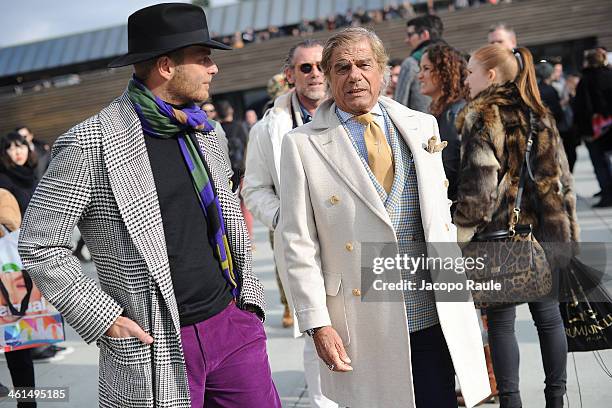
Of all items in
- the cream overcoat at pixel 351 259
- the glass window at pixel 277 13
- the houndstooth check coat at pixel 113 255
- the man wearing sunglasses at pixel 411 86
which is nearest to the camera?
the houndstooth check coat at pixel 113 255

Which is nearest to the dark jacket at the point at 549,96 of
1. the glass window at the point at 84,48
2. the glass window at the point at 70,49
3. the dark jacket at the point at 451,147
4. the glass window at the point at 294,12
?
the dark jacket at the point at 451,147

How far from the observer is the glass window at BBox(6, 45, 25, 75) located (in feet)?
121

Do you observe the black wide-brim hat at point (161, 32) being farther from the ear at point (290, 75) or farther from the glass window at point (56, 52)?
the glass window at point (56, 52)

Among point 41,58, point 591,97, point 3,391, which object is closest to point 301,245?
point 3,391

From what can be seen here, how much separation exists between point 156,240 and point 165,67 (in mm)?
615

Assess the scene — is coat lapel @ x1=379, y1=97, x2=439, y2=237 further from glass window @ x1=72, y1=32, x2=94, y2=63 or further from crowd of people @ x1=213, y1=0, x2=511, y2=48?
glass window @ x1=72, y1=32, x2=94, y2=63

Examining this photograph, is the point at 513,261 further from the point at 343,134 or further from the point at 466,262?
the point at 343,134

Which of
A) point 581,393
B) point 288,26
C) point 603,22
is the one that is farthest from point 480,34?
point 581,393

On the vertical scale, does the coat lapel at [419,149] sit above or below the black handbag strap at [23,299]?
above

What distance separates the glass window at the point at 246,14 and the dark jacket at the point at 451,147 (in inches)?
1185

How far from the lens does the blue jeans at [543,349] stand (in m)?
3.55

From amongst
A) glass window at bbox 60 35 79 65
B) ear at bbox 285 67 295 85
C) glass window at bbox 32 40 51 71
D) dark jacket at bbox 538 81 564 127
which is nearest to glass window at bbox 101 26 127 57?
glass window at bbox 60 35 79 65

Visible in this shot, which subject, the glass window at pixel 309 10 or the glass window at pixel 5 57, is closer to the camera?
the glass window at pixel 309 10

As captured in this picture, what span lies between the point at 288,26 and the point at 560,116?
81.8ft
